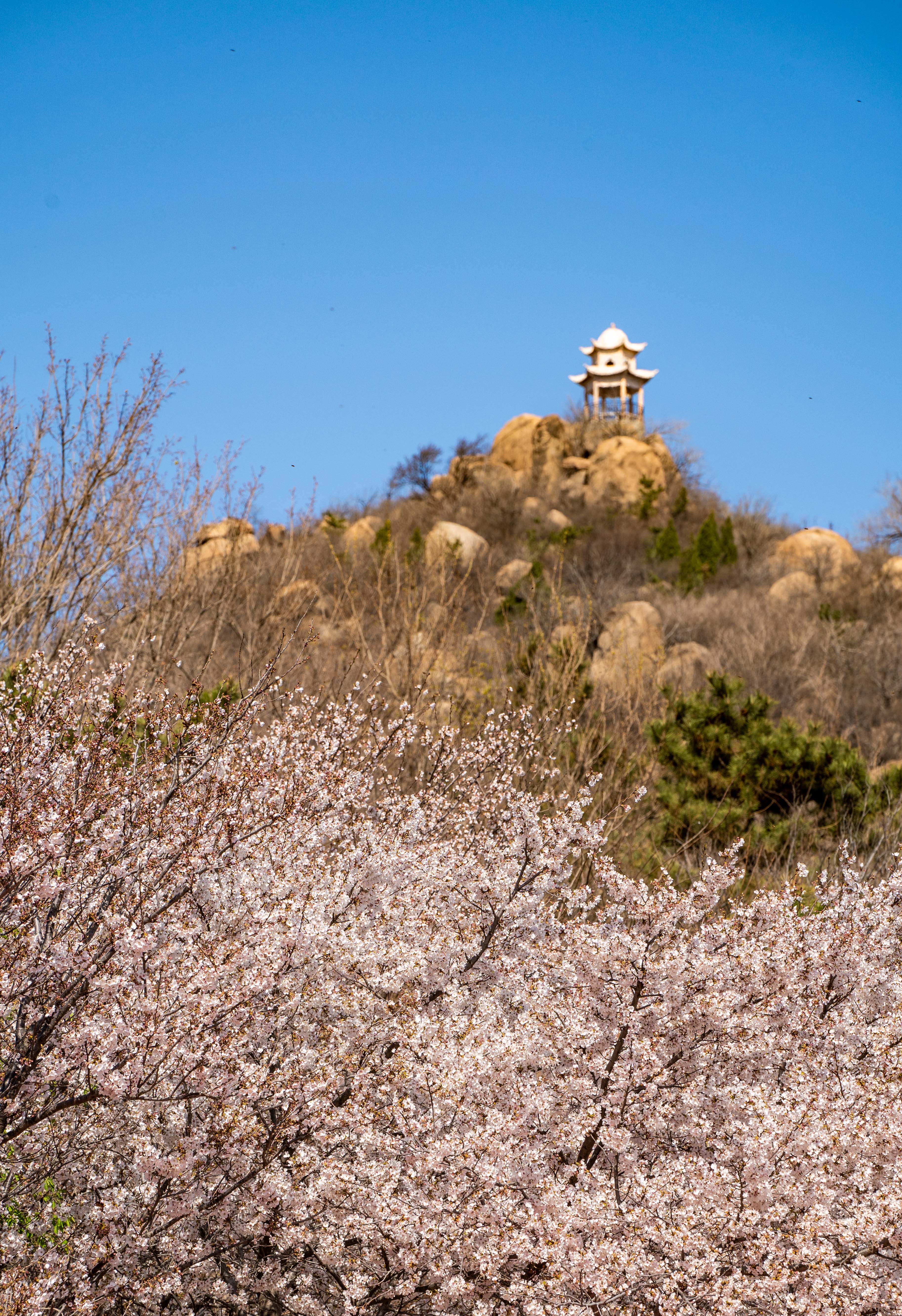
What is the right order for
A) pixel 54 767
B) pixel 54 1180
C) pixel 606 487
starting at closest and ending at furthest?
pixel 54 1180
pixel 54 767
pixel 606 487

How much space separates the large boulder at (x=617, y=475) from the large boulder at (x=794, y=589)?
37.8 feet

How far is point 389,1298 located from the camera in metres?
3.37

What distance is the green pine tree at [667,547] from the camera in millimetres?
33625

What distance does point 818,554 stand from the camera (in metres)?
32.4

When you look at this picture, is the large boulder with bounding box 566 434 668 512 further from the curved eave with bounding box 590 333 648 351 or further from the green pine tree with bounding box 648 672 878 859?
the green pine tree with bounding box 648 672 878 859

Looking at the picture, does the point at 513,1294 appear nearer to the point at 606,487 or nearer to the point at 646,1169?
the point at 646,1169

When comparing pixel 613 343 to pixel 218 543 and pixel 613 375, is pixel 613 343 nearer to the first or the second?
pixel 613 375

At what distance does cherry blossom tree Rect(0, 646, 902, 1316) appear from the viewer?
123 inches

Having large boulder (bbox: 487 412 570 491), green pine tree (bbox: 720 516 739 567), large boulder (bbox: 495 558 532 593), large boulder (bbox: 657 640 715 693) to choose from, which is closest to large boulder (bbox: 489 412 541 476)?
large boulder (bbox: 487 412 570 491)

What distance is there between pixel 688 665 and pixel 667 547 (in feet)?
47.7

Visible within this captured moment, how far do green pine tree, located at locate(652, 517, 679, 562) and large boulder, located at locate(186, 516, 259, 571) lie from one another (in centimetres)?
2051

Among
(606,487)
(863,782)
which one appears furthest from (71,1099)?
(606,487)

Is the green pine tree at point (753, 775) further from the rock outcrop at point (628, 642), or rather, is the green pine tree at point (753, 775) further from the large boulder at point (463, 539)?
the large boulder at point (463, 539)

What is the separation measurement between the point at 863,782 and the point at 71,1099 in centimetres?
970
